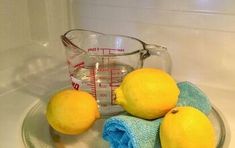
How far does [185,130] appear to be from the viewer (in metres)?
0.38

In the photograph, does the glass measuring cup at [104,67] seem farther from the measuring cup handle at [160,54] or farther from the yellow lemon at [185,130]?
the yellow lemon at [185,130]

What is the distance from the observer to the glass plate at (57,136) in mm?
477

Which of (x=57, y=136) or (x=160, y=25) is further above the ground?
(x=160, y=25)

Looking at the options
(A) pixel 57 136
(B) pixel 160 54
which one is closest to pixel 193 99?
(B) pixel 160 54

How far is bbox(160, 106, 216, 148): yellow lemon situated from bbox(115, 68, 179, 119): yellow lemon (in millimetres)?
27

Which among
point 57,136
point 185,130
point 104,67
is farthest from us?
point 104,67

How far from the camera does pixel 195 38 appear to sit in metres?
0.67

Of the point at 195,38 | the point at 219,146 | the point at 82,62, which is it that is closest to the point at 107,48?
the point at 82,62

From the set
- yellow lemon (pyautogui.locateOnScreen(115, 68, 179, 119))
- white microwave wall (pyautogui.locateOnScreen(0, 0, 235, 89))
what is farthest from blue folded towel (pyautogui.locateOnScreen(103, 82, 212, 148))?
white microwave wall (pyautogui.locateOnScreen(0, 0, 235, 89))

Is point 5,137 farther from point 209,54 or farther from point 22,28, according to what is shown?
point 209,54

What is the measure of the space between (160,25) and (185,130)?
361 mm

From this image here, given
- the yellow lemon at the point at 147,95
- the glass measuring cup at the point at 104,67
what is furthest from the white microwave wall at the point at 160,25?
the yellow lemon at the point at 147,95

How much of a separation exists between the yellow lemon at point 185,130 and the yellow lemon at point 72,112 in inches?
4.8

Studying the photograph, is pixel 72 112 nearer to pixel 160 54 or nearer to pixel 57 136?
pixel 57 136
